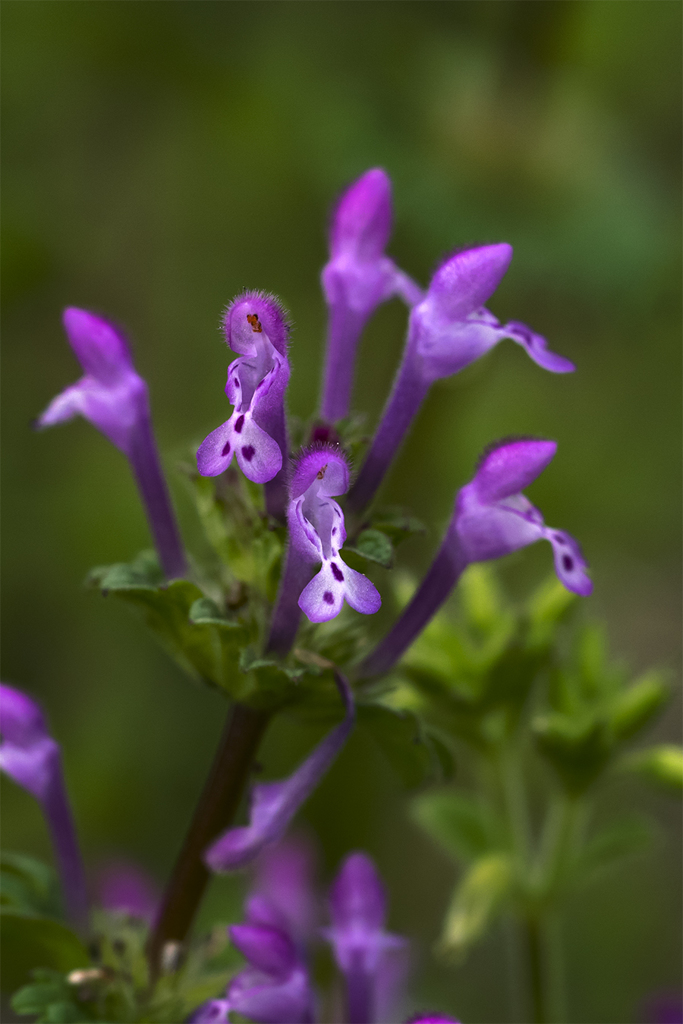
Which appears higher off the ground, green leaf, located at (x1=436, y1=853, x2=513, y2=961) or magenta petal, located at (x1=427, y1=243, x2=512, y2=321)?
magenta petal, located at (x1=427, y1=243, x2=512, y2=321)

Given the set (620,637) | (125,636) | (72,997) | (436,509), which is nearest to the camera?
(72,997)

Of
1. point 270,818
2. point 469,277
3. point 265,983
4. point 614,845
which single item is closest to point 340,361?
point 469,277

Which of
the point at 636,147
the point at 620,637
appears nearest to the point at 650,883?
the point at 620,637

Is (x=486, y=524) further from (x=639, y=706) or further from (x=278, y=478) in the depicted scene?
(x=639, y=706)

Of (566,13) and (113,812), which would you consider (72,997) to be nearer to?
(113,812)

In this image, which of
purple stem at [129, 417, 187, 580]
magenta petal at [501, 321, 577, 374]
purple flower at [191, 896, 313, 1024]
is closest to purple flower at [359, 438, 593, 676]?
magenta petal at [501, 321, 577, 374]

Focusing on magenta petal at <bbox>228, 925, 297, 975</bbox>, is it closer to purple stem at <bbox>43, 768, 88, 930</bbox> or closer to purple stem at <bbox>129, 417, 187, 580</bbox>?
purple stem at <bbox>43, 768, 88, 930</bbox>
